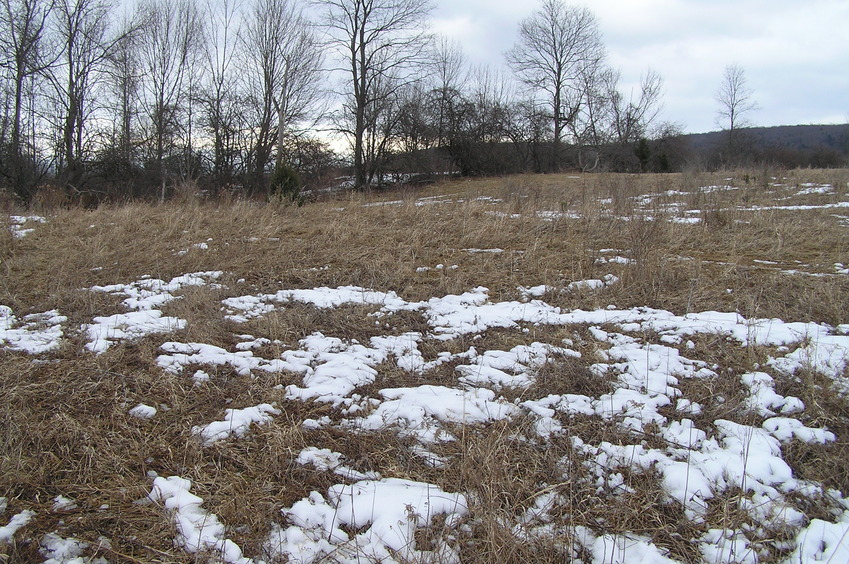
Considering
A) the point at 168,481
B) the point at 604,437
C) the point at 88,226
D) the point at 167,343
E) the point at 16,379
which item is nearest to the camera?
the point at 168,481

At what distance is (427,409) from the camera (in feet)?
8.52

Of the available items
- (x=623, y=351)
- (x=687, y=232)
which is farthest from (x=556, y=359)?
(x=687, y=232)

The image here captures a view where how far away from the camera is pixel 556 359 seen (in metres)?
3.14

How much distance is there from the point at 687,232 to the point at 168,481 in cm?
679

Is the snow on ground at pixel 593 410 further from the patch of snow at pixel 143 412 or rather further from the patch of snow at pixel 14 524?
the patch of snow at pixel 14 524

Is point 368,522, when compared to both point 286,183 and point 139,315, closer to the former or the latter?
point 139,315

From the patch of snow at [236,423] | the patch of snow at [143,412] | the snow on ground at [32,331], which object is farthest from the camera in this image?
the snow on ground at [32,331]

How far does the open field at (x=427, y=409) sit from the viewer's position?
1784 millimetres

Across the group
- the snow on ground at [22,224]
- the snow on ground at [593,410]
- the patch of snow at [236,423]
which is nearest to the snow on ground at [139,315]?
the snow on ground at [593,410]

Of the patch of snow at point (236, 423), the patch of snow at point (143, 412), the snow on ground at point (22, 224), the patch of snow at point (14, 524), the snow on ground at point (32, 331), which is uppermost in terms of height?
the snow on ground at point (22, 224)

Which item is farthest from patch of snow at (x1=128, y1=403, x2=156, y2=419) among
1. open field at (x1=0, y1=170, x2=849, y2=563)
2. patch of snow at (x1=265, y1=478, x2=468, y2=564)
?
patch of snow at (x1=265, y1=478, x2=468, y2=564)

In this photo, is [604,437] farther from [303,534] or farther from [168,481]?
[168,481]

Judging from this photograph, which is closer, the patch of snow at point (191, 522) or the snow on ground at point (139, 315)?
the patch of snow at point (191, 522)

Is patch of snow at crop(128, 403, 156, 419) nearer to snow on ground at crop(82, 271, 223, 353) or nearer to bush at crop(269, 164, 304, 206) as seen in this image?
snow on ground at crop(82, 271, 223, 353)
